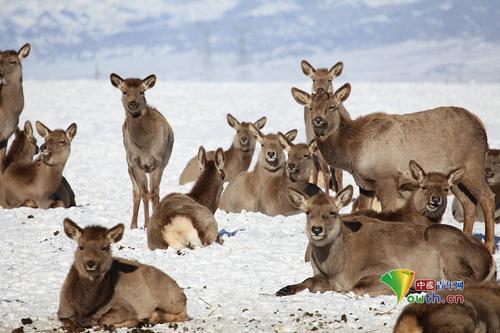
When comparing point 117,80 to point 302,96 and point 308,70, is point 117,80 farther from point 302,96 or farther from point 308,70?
point 308,70

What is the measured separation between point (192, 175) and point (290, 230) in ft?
21.6

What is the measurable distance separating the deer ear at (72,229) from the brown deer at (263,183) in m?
7.91

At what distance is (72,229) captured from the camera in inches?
367

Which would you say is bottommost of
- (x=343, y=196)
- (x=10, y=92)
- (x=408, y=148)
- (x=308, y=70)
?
(x=343, y=196)

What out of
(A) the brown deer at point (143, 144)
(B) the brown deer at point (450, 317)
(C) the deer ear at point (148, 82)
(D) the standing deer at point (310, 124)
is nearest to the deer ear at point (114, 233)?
(B) the brown deer at point (450, 317)

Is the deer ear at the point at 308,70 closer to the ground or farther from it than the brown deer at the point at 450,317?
farther from it

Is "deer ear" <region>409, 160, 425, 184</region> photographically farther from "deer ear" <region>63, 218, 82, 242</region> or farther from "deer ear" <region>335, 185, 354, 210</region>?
"deer ear" <region>63, 218, 82, 242</region>

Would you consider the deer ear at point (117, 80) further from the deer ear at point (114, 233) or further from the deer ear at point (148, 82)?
the deer ear at point (114, 233)

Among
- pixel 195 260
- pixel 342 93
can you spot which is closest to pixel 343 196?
pixel 195 260

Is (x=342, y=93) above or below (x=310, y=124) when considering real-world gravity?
below

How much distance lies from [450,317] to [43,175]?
10.6m

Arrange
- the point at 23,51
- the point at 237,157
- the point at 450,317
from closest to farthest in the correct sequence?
the point at 450,317 < the point at 23,51 < the point at 237,157

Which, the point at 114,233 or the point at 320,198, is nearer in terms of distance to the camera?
the point at 114,233

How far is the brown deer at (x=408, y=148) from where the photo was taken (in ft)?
44.6
